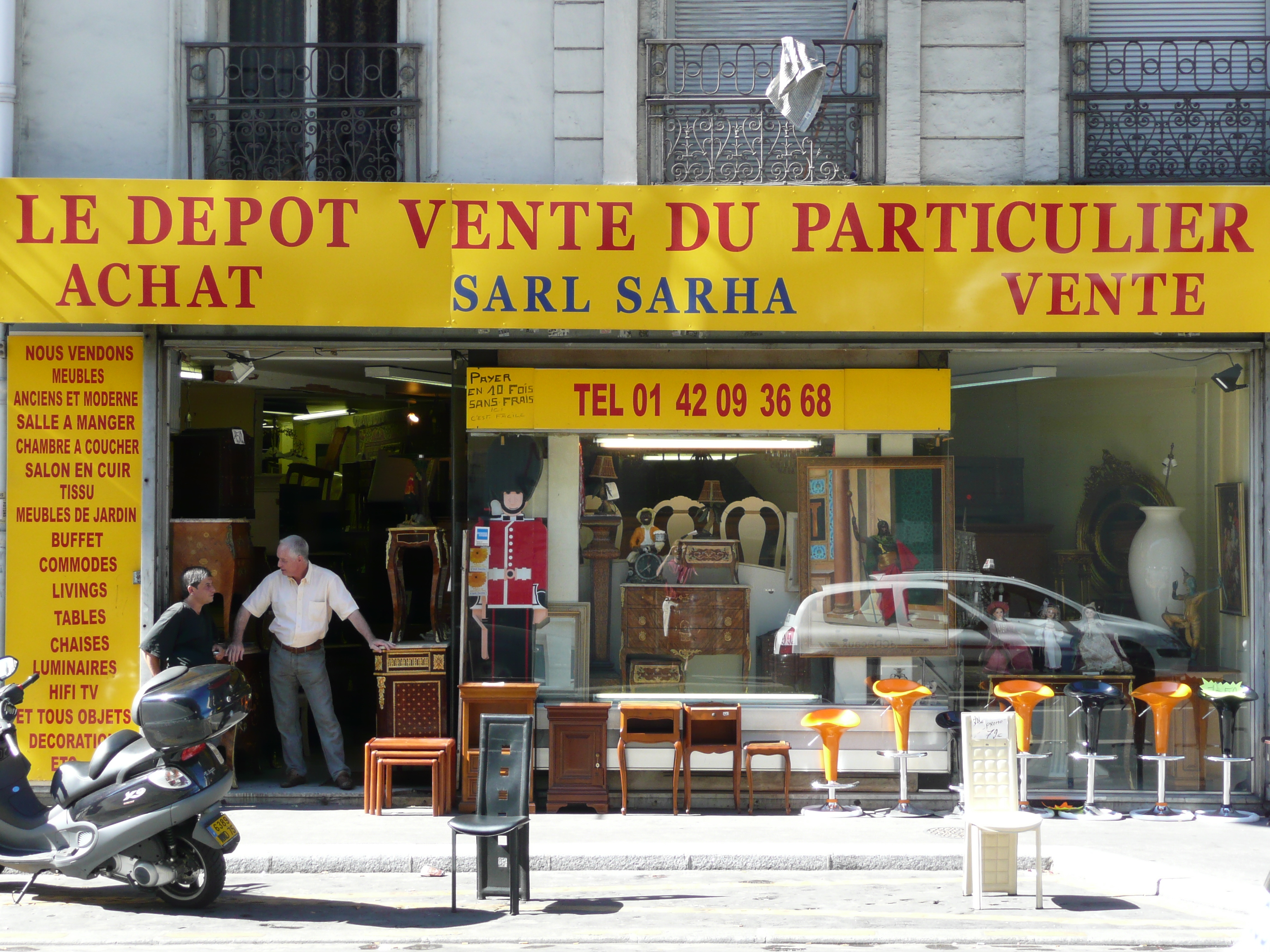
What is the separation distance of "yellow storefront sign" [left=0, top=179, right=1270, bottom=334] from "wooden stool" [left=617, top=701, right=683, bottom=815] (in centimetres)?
277

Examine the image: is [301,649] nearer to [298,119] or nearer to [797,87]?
[298,119]

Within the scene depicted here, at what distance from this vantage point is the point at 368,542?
39.5 feet

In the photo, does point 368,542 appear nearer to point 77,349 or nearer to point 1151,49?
point 77,349

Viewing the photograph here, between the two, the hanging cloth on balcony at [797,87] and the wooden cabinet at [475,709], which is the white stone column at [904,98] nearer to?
the hanging cloth on balcony at [797,87]

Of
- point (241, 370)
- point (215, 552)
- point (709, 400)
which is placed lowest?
point (215, 552)

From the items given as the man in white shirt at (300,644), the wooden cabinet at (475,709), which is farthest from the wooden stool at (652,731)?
the man in white shirt at (300,644)

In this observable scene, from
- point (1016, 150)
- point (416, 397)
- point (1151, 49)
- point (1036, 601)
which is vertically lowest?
point (1036, 601)

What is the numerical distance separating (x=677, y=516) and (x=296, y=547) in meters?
2.88

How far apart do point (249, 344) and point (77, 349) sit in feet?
3.91

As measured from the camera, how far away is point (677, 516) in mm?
9352

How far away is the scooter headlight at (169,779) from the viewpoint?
6516 millimetres

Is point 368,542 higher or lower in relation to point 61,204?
lower

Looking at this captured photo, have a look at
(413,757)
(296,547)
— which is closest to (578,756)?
(413,757)

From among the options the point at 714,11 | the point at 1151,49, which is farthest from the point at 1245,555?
the point at 714,11
